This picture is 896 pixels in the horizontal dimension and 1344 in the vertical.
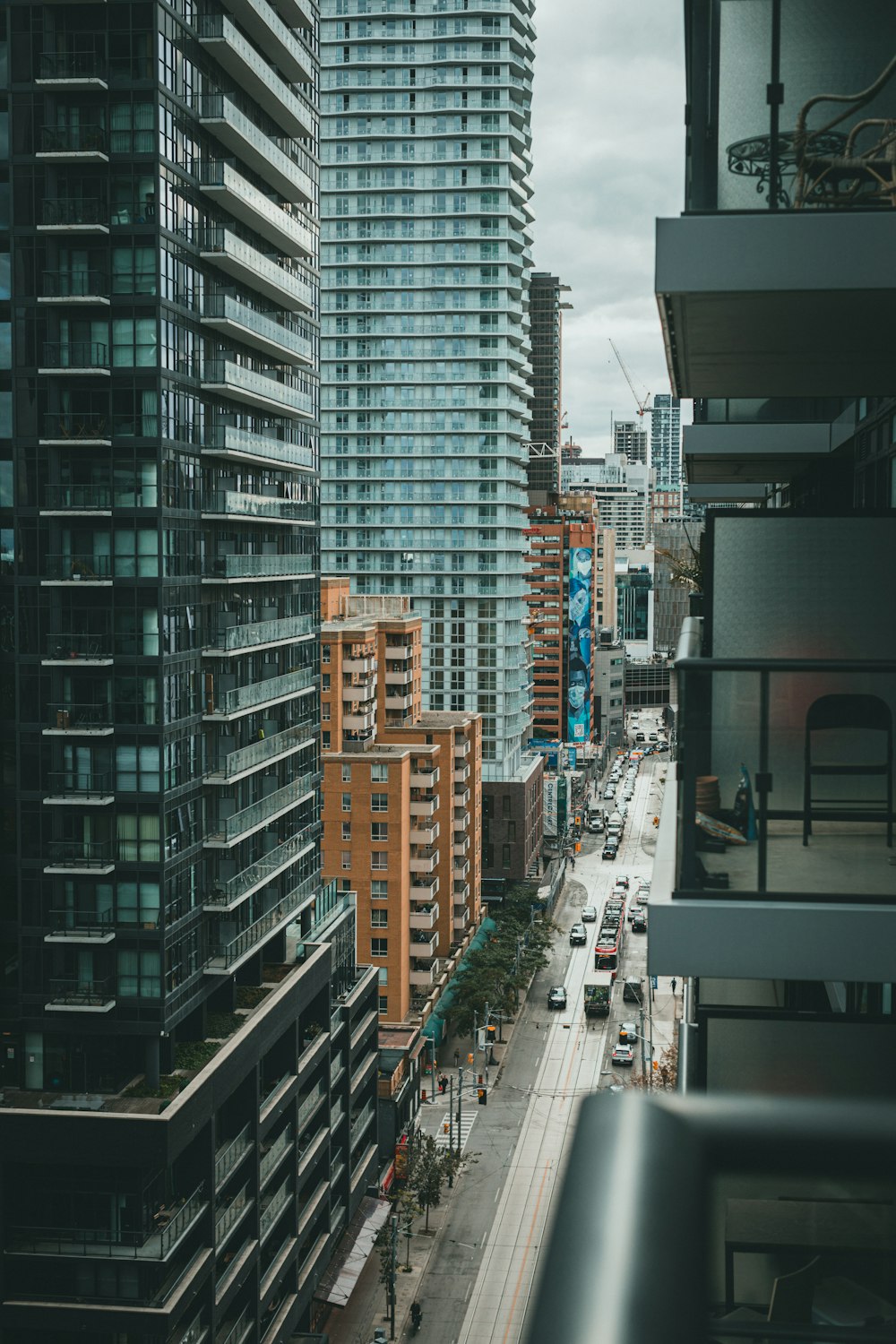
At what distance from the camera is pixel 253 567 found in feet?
127

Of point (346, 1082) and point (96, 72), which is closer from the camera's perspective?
point (96, 72)

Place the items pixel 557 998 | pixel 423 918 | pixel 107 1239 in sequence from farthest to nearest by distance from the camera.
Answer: pixel 557 998 → pixel 423 918 → pixel 107 1239

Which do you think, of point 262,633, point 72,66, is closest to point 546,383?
point 262,633

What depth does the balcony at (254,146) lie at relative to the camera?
35156 millimetres

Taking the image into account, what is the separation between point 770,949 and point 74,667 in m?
26.8

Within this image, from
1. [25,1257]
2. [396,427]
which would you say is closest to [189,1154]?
[25,1257]

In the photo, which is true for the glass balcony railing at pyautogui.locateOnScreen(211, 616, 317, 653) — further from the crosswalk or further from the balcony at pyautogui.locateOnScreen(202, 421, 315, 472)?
the crosswalk

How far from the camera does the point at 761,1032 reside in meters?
8.41

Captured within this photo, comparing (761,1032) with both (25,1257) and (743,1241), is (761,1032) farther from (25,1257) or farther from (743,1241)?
(25,1257)

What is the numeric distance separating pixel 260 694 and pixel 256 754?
1812 mm

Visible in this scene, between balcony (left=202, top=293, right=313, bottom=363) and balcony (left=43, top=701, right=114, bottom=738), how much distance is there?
33.7 ft

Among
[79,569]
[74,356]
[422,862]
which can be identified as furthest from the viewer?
[422,862]

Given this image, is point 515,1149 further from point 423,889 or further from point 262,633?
point 262,633

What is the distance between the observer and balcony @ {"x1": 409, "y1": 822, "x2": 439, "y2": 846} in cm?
6750
